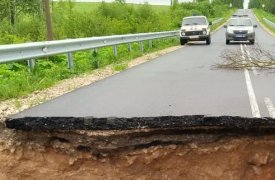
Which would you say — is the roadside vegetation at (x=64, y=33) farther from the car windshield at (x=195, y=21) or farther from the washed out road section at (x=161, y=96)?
the car windshield at (x=195, y=21)

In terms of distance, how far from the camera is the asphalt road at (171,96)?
21.0 feet

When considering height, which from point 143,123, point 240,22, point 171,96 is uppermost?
point 240,22

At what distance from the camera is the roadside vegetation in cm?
962

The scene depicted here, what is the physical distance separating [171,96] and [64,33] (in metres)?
17.7

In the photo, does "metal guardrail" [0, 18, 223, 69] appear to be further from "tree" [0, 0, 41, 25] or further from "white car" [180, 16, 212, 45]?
"tree" [0, 0, 41, 25]

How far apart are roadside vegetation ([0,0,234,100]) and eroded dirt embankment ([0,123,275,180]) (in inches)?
151

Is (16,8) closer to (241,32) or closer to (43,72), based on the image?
(241,32)

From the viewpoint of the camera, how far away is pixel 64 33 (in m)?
24.6

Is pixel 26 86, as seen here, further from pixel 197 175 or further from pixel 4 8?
pixel 4 8

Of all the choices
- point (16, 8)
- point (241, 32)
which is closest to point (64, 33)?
point (241, 32)

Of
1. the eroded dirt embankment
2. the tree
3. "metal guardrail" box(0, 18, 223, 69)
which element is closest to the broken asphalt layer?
the eroded dirt embankment

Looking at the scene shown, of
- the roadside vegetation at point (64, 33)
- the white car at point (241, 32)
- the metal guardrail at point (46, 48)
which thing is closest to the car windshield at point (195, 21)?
the roadside vegetation at point (64, 33)

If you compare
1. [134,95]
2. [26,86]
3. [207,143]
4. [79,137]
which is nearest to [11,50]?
[26,86]

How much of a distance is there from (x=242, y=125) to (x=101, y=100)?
3631 mm
